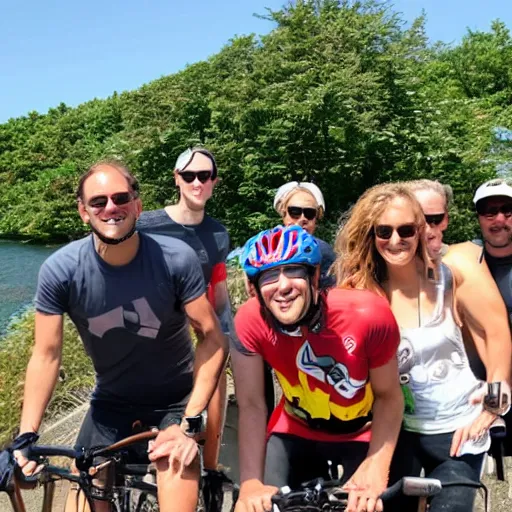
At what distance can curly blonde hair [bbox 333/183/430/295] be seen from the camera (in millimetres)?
2744

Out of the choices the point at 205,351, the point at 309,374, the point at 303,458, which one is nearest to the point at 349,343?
the point at 309,374

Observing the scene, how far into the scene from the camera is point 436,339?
8.41 feet

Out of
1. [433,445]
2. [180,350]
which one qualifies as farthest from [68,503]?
[433,445]

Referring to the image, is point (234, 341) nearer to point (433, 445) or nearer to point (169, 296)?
point (169, 296)

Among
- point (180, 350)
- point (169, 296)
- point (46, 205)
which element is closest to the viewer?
point (169, 296)

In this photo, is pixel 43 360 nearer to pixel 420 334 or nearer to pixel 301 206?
pixel 420 334

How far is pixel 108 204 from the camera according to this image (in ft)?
8.57

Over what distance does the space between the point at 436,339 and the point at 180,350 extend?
113cm

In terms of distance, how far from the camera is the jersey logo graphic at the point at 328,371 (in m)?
2.40

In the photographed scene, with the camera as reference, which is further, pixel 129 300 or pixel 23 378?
pixel 23 378

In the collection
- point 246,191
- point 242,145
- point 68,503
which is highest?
point 242,145

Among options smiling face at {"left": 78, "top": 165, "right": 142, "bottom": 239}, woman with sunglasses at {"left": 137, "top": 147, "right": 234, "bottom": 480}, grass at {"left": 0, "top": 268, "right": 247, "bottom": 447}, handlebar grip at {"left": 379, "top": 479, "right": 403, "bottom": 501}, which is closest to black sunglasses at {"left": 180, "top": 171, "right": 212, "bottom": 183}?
woman with sunglasses at {"left": 137, "top": 147, "right": 234, "bottom": 480}

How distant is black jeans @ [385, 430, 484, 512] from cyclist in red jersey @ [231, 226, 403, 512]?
0.71 feet

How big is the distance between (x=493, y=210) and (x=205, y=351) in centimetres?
145
